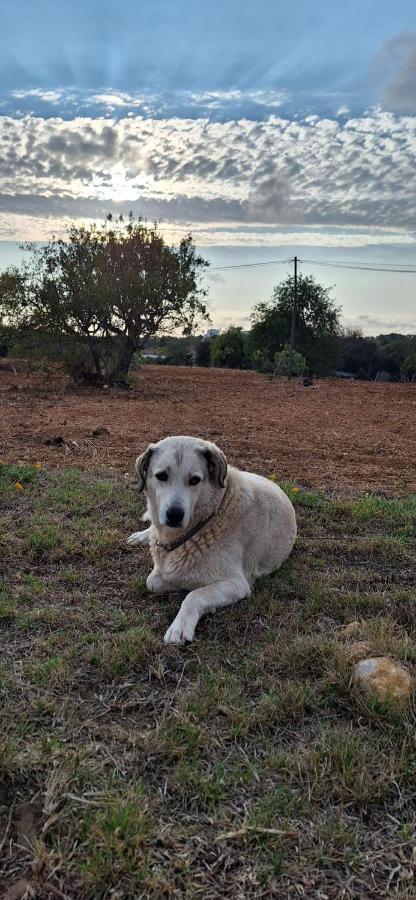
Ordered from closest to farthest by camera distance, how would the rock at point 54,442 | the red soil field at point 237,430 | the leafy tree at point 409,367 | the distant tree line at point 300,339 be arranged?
the red soil field at point 237,430 < the rock at point 54,442 < the distant tree line at point 300,339 < the leafy tree at point 409,367

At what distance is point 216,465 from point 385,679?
179cm

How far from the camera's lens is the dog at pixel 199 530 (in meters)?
3.75

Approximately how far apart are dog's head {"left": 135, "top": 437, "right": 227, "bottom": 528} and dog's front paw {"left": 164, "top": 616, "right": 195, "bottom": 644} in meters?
0.63

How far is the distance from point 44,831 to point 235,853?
0.74 meters

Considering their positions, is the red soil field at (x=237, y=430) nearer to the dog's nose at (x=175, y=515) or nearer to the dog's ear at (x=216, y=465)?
the dog's ear at (x=216, y=465)

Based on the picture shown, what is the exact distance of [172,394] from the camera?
2245cm

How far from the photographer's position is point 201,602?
3.73 m

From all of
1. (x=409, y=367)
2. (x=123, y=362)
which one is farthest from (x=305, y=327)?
(x=123, y=362)

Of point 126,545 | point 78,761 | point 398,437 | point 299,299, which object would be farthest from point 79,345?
point 299,299

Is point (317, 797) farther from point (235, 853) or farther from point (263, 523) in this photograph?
point (263, 523)

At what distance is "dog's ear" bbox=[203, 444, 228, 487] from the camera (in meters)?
4.00

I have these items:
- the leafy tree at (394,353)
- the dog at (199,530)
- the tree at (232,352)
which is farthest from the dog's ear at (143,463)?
the leafy tree at (394,353)

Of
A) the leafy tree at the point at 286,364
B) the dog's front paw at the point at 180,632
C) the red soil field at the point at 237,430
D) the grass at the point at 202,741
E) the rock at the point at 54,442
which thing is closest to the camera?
the grass at the point at 202,741

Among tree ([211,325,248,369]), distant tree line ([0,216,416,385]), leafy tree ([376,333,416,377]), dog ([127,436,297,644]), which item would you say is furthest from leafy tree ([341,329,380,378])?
dog ([127,436,297,644])
